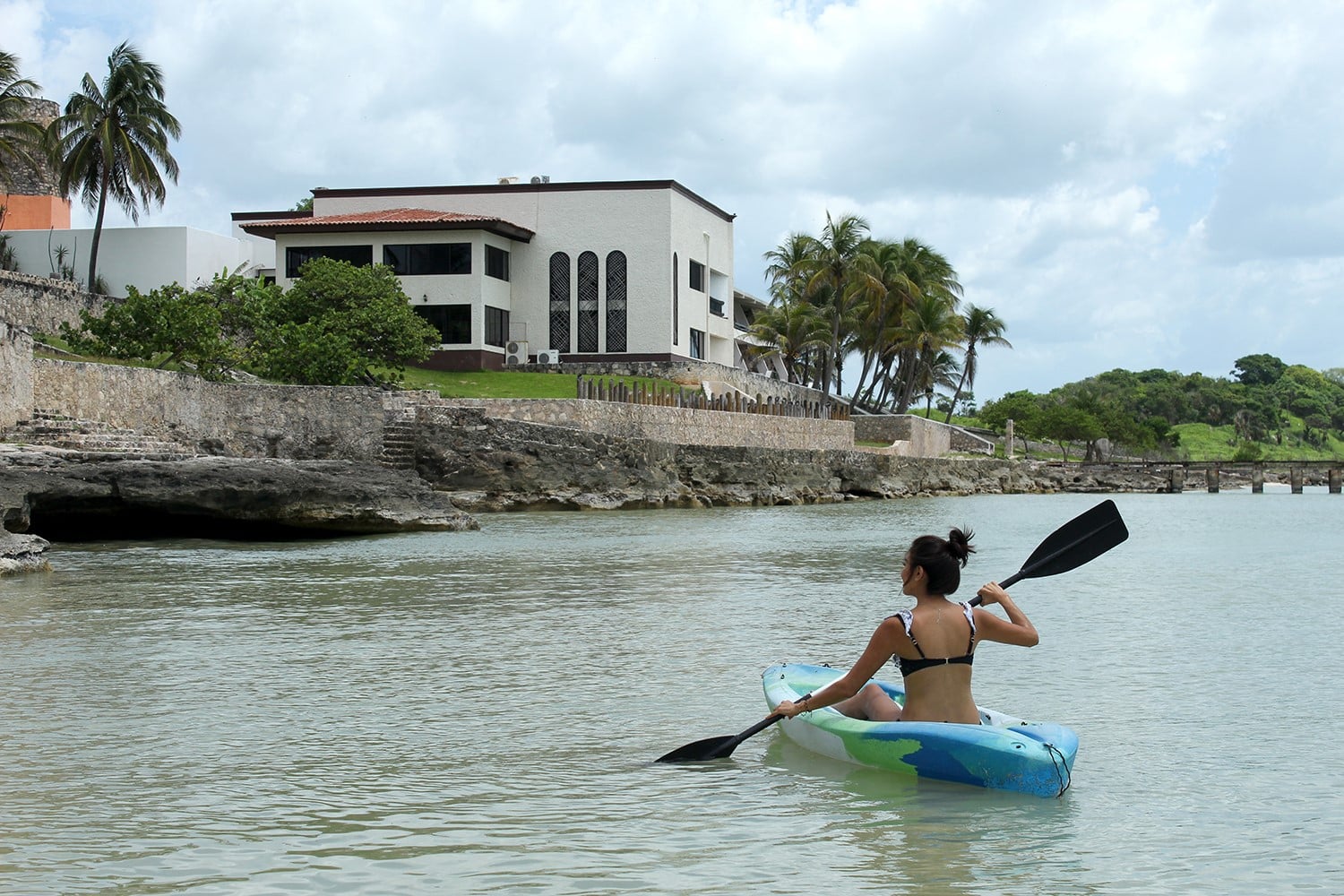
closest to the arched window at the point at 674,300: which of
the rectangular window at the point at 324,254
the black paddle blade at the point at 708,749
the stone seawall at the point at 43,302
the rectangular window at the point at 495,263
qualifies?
the rectangular window at the point at 495,263

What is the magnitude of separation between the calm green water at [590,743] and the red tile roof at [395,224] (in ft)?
112

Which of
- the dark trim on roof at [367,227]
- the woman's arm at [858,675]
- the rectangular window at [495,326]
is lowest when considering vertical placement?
the woman's arm at [858,675]

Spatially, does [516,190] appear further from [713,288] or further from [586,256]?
[713,288]

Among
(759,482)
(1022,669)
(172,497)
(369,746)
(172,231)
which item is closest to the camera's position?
(369,746)

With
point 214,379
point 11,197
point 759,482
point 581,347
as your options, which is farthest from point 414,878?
point 11,197

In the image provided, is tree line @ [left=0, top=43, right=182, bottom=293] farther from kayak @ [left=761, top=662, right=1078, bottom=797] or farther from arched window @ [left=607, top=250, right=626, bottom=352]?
kayak @ [left=761, top=662, right=1078, bottom=797]

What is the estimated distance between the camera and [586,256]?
168 feet

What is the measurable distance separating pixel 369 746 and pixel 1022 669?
4.63 metres

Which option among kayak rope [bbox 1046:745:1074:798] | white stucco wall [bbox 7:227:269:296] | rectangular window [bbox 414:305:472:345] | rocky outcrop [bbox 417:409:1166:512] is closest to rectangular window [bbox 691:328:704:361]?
rectangular window [bbox 414:305:472:345]

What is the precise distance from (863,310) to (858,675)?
60.3 m

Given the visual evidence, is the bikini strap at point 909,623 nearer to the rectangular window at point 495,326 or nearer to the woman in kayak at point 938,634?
the woman in kayak at point 938,634

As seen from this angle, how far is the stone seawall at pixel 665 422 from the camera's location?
33.9 m

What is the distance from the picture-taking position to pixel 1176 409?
341 feet

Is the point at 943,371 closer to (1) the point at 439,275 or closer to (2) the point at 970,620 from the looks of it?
(1) the point at 439,275
